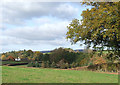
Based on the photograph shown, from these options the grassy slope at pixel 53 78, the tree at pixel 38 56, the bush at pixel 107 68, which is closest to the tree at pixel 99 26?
the bush at pixel 107 68

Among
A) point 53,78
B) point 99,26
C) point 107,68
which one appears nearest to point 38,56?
point 107,68

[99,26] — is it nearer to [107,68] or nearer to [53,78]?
[107,68]

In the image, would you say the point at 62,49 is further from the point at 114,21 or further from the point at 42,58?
the point at 114,21

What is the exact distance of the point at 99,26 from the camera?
541 inches

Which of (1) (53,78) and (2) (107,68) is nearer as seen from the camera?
(1) (53,78)

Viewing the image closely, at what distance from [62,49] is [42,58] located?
12.4 feet

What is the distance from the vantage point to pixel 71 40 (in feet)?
51.1

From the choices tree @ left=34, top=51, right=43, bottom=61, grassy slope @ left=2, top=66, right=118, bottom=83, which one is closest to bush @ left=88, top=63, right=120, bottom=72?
grassy slope @ left=2, top=66, right=118, bottom=83

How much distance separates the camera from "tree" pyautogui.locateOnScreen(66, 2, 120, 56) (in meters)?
13.1

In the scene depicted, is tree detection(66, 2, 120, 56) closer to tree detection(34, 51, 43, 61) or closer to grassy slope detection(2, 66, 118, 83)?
grassy slope detection(2, 66, 118, 83)

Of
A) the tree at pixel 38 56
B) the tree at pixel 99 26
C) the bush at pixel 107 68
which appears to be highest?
the tree at pixel 99 26

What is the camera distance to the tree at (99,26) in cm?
1309

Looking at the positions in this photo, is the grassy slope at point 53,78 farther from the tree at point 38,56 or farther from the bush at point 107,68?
the tree at point 38,56

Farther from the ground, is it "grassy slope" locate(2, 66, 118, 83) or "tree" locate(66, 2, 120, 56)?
"tree" locate(66, 2, 120, 56)
